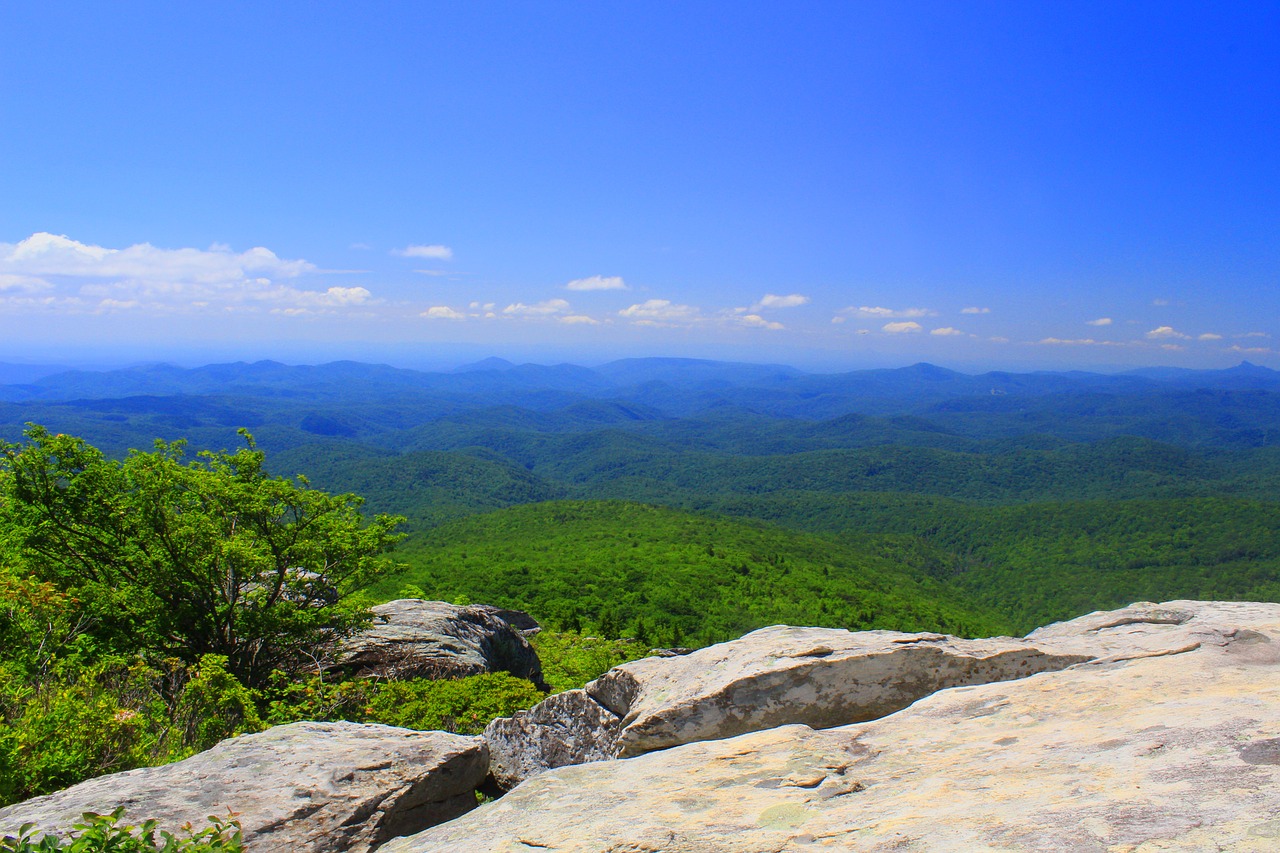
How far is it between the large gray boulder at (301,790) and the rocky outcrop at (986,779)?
83 centimetres

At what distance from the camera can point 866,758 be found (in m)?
5.99

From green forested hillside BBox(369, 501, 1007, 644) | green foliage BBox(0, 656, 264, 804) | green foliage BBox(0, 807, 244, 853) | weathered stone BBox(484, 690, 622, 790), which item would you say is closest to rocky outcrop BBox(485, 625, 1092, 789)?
weathered stone BBox(484, 690, 622, 790)

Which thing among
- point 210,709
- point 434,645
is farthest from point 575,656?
point 210,709

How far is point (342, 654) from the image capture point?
16703 mm

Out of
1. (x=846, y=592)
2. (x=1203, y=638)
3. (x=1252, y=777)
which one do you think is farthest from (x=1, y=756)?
(x=846, y=592)

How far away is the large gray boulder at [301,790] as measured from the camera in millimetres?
6055

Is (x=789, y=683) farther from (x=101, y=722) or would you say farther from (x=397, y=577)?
(x=397, y=577)

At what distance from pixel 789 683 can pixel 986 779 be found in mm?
3253

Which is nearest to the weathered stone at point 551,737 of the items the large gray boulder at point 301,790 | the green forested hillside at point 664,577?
the large gray boulder at point 301,790

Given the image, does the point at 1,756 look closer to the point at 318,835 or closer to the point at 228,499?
the point at 318,835

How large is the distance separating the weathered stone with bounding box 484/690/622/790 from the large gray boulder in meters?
1.64

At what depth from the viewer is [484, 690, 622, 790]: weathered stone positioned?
9469mm

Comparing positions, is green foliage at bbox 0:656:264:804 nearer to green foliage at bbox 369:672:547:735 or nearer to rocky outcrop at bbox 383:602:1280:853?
green foliage at bbox 369:672:547:735

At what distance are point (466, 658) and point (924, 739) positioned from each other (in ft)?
47.9
